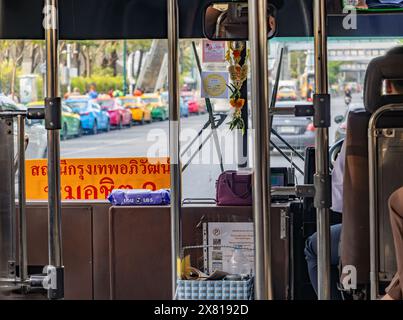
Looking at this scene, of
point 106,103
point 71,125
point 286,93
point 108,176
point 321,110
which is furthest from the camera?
point 106,103

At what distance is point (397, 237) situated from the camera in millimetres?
2766

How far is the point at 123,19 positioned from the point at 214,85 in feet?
1.89

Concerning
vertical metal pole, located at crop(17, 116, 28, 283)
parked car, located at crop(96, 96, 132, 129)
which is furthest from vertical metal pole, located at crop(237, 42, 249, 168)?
vertical metal pole, located at crop(17, 116, 28, 283)

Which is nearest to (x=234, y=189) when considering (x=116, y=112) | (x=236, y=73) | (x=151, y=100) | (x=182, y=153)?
(x=182, y=153)

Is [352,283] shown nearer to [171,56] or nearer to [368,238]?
[368,238]

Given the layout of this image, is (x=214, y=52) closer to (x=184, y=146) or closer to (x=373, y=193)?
(x=184, y=146)

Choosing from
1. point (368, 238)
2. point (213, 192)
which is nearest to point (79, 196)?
point (213, 192)

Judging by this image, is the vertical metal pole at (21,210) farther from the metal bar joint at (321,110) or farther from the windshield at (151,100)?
the windshield at (151,100)

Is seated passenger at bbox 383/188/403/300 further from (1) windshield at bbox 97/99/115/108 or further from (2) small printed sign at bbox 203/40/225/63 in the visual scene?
(1) windshield at bbox 97/99/115/108

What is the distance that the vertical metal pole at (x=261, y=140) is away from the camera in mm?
2521

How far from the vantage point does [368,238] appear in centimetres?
327

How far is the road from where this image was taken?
14.5 ft

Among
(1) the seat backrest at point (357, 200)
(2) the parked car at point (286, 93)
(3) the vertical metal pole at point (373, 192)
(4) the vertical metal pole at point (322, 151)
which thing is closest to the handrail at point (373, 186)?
(3) the vertical metal pole at point (373, 192)

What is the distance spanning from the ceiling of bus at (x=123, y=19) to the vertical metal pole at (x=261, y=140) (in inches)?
61.6
